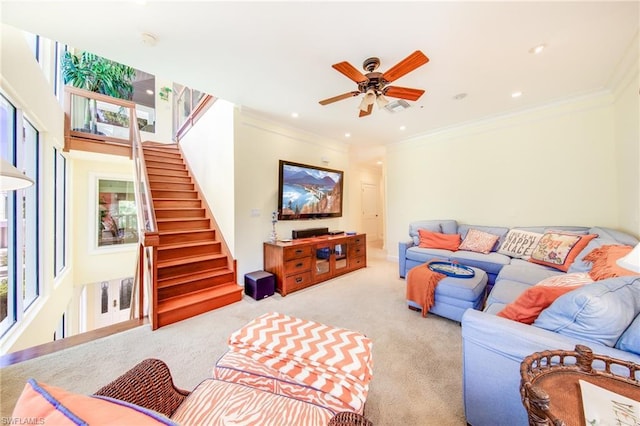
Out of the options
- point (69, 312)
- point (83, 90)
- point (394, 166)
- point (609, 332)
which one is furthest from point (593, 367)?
point (69, 312)

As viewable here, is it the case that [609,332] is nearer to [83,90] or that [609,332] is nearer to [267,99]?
[267,99]

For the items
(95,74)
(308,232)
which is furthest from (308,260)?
(95,74)

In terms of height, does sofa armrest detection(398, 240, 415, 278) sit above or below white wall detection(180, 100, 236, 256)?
below

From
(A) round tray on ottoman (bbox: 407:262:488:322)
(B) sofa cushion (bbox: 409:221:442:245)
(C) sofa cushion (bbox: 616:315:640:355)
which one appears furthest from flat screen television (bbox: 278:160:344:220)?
(C) sofa cushion (bbox: 616:315:640:355)

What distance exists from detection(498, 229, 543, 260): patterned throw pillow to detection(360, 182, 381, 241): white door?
4.18m

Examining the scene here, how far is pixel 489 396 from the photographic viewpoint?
4.14 ft

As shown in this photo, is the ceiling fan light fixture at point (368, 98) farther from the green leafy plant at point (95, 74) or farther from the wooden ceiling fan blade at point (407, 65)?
the green leafy plant at point (95, 74)

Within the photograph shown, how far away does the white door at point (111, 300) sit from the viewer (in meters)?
5.67

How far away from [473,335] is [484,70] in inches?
108

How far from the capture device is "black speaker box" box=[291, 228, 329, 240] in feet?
13.3

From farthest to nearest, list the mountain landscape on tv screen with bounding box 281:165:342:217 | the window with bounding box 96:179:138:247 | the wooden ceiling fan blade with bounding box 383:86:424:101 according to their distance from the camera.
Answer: the window with bounding box 96:179:138:247 < the mountain landscape on tv screen with bounding box 281:165:342:217 < the wooden ceiling fan blade with bounding box 383:86:424:101

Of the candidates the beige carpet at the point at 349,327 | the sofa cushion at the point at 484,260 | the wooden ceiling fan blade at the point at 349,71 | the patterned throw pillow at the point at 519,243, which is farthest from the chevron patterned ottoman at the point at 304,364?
the patterned throw pillow at the point at 519,243

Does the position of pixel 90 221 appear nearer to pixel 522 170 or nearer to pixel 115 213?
pixel 115 213

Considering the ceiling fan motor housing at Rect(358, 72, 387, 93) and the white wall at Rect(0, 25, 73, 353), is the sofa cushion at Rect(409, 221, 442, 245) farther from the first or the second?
the white wall at Rect(0, 25, 73, 353)
